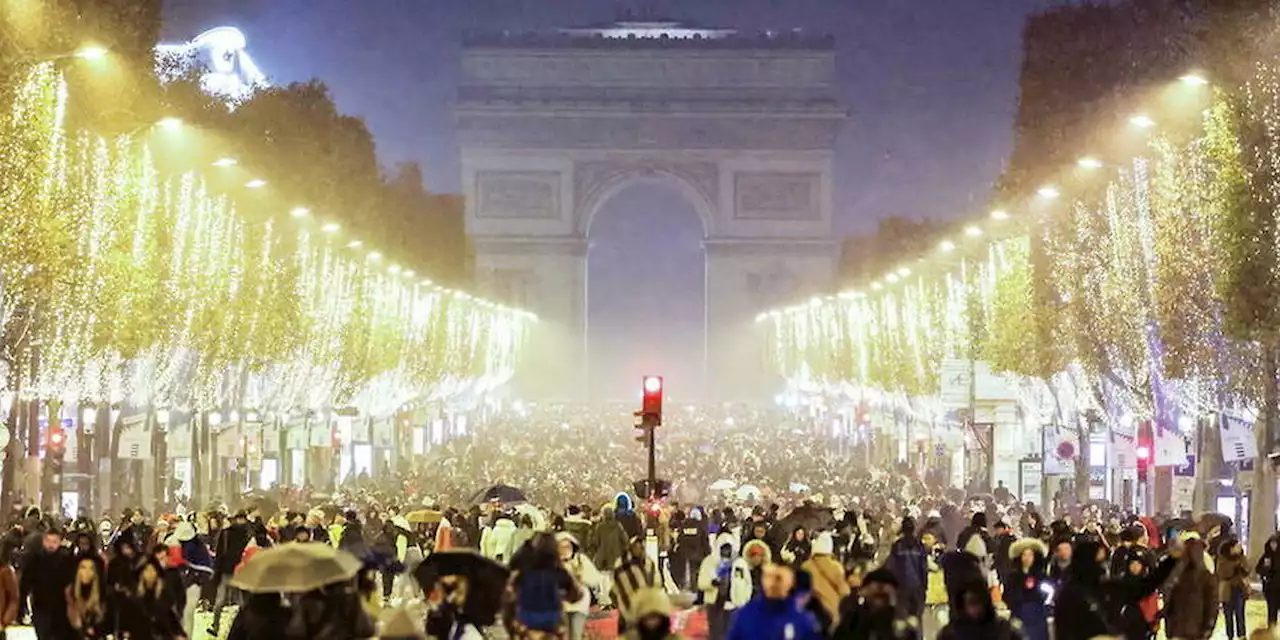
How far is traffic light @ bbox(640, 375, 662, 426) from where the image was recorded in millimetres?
40094

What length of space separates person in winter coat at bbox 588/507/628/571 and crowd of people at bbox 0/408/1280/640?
0.09 ft

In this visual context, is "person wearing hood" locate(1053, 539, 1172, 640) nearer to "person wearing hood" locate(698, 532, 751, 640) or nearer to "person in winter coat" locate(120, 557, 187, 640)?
"person wearing hood" locate(698, 532, 751, 640)

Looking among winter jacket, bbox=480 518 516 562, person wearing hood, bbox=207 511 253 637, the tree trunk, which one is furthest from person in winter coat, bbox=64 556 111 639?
the tree trunk

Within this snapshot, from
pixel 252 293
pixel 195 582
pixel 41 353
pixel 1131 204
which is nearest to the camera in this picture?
pixel 195 582

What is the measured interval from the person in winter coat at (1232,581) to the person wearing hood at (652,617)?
14.2 meters

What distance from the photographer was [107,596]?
73.8ft

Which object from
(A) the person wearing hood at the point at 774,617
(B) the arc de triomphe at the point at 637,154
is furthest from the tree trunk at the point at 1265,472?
(B) the arc de triomphe at the point at 637,154

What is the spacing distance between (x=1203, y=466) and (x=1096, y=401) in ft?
19.1

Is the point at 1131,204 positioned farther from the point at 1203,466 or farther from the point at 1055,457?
the point at 1055,457

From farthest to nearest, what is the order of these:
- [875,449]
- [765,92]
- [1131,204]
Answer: [765,92] < [875,449] < [1131,204]

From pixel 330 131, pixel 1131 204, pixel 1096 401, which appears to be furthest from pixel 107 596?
pixel 330 131

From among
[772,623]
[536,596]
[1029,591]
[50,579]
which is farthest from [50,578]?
[772,623]

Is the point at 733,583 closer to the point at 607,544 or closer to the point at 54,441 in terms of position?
the point at 607,544

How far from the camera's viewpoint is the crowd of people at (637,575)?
60.6 ft
